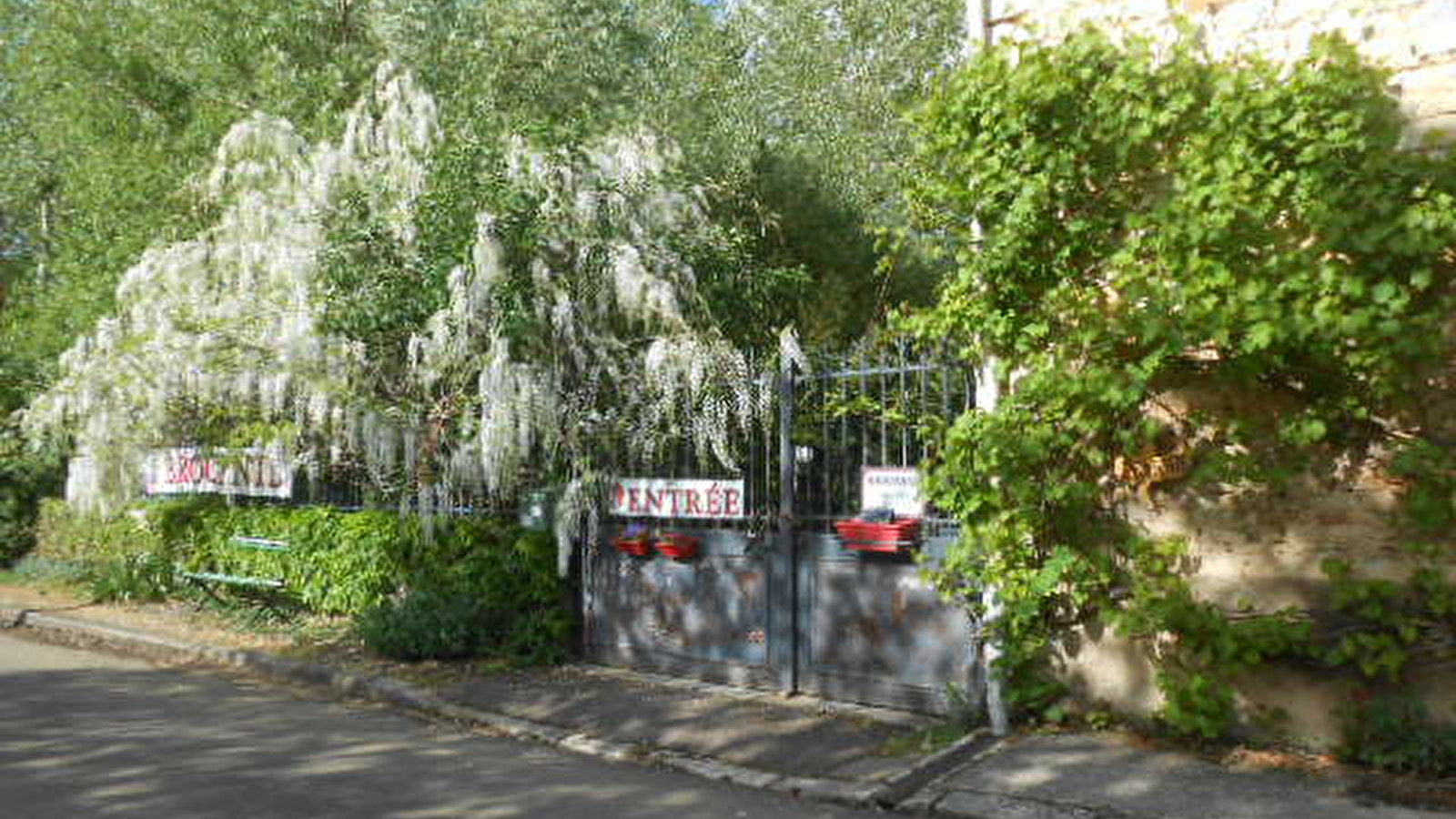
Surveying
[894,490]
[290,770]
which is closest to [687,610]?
[894,490]

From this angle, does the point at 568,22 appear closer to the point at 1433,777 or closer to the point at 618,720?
the point at 618,720

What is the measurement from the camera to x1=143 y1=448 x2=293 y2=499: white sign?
40.1ft

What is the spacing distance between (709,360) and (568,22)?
11061 mm

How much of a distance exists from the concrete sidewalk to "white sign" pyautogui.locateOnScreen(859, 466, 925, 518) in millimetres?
1401

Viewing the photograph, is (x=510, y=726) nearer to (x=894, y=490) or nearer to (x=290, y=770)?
(x=290, y=770)

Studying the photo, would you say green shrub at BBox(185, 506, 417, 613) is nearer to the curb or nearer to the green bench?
the green bench

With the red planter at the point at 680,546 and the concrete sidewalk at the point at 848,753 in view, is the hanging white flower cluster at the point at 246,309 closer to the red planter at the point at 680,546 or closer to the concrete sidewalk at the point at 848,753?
the concrete sidewalk at the point at 848,753

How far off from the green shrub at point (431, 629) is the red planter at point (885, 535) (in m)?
3.59

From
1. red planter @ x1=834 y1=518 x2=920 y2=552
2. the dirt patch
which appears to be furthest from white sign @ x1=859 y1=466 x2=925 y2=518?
the dirt patch

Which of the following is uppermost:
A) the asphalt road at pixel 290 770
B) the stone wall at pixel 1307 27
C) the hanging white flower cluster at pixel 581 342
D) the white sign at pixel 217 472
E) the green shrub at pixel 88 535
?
the stone wall at pixel 1307 27

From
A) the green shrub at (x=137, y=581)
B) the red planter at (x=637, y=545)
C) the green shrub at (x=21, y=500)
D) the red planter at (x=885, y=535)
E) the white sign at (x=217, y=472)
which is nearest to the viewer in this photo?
the red planter at (x=885, y=535)

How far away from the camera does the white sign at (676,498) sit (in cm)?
893

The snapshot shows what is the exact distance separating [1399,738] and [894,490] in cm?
322

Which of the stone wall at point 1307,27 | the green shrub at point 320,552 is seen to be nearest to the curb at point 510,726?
the green shrub at point 320,552
